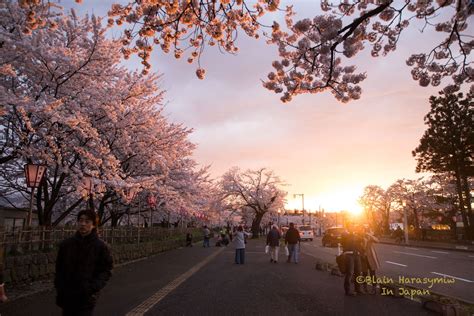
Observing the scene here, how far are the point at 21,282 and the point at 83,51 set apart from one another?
7541 millimetres

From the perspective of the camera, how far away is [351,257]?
8.20m

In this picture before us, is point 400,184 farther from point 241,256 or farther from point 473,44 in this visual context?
point 473,44

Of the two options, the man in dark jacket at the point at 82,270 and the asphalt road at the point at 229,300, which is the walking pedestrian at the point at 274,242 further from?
the man in dark jacket at the point at 82,270

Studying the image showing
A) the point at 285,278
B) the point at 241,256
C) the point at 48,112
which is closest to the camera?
the point at 48,112

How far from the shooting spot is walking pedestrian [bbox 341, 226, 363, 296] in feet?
26.3

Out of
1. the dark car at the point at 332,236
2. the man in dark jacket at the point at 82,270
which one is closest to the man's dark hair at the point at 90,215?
the man in dark jacket at the point at 82,270

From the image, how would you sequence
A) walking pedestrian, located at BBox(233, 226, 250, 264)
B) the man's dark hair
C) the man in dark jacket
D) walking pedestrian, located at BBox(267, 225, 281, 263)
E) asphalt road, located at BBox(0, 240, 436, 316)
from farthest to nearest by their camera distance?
walking pedestrian, located at BBox(267, 225, 281, 263) < walking pedestrian, located at BBox(233, 226, 250, 264) < asphalt road, located at BBox(0, 240, 436, 316) < the man's dark hair < the man in dark jacket

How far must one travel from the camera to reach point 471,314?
5.44m

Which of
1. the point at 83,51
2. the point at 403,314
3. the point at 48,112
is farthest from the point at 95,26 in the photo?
the point at 403,314

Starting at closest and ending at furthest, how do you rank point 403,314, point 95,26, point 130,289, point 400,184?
1. point 403,314
2. point 130,289
3. point 95,26
4. point 400,184

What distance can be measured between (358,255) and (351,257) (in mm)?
284

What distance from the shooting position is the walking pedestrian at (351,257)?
8.02m

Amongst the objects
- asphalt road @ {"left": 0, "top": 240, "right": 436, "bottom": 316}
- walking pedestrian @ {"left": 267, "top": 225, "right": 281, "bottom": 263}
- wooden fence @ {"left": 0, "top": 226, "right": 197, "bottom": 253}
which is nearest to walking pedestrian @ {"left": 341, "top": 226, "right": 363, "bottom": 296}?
asphalt road @ {"left": 0, "top": 240, "right": 436, "bottom": 316}

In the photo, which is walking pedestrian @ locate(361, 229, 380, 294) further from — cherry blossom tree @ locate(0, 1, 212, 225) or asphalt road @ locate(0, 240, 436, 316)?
cherry blossom tree @ locate(0, 1, 212, 225)
